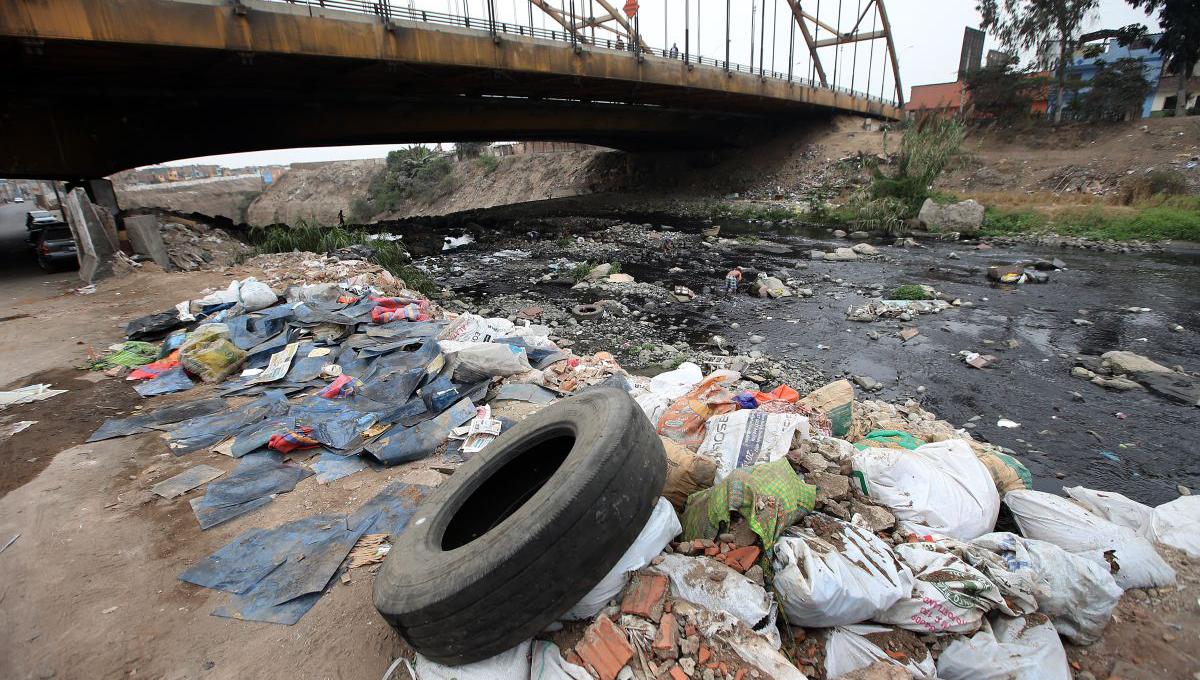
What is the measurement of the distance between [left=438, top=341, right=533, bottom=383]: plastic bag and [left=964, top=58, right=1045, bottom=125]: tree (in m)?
26.8

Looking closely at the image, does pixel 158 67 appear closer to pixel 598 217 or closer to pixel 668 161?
pixel 598 217

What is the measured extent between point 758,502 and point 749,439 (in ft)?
2.07

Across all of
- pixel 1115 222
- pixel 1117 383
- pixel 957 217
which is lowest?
pixel 1117 383

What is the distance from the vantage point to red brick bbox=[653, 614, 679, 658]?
1803mm

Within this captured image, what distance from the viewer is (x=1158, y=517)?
2.71 meters

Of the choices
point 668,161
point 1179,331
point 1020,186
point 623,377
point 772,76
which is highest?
point 772,76

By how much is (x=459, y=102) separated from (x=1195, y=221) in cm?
1902

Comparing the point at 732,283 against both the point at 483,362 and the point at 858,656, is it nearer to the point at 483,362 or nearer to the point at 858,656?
the point at 483,362

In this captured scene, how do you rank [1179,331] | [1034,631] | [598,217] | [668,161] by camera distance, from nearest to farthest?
[1034,631]
[1179,331]
[598,217]
[668,161]

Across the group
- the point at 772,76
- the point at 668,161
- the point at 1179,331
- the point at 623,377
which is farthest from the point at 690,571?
the point at 668,161

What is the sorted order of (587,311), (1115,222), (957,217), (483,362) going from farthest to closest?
(957,217) → (1115,222) → (587,311) → (483,362)

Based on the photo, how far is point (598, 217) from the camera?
20.6m

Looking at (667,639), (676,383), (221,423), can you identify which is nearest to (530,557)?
(667,639)

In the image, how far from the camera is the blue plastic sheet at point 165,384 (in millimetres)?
4418
